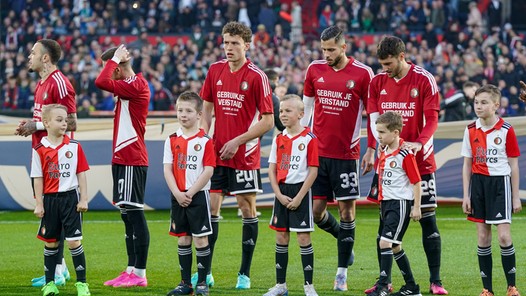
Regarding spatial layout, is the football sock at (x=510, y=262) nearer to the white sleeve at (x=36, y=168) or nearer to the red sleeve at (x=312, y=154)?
the red sleeve at (x=312, y=154)

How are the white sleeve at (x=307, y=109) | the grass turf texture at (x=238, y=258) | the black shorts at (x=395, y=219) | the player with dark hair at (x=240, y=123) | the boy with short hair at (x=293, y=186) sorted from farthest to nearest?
the white sleeve at (x=307, y=109), the grass turf texture at (x=238, y=258), the player with dark hair at (x=240, y=123), the boy with short hair at (x=293, y=186), the black shorts at (x=395, y=219)

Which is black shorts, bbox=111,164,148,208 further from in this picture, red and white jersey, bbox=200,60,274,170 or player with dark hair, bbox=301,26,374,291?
player with dark hair, bbox=301,26,374,291

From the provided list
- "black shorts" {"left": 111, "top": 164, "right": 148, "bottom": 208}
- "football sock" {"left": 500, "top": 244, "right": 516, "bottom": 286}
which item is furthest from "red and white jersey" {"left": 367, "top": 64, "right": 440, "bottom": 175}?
"black shorts" {"left": 111, "top": 164, "right": 148, "bottom": 208}

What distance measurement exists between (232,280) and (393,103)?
2335mm

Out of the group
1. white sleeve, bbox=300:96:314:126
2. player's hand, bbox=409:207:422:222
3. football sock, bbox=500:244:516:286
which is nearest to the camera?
player's hand, bbox=409:207:422:222

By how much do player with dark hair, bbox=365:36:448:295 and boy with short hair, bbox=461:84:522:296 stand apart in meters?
0.38

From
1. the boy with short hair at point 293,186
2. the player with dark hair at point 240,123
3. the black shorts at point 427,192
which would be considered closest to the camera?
the boy with short hair at point 293,186

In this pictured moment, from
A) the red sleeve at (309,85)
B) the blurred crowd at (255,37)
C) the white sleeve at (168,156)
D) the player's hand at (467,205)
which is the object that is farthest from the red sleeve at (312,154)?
the blurred crowd at (255,37)

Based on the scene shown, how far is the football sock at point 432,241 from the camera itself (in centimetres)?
884

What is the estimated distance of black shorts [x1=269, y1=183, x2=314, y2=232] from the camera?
8.48m

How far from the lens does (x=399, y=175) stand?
27.3 feet

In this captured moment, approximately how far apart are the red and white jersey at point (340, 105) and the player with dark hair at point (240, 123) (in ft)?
1.64

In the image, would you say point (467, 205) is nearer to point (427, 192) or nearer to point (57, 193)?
point (427, 192)

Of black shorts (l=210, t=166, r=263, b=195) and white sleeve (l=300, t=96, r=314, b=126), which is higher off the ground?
white sleeve (l=300, t=96, r=314, b=126)
